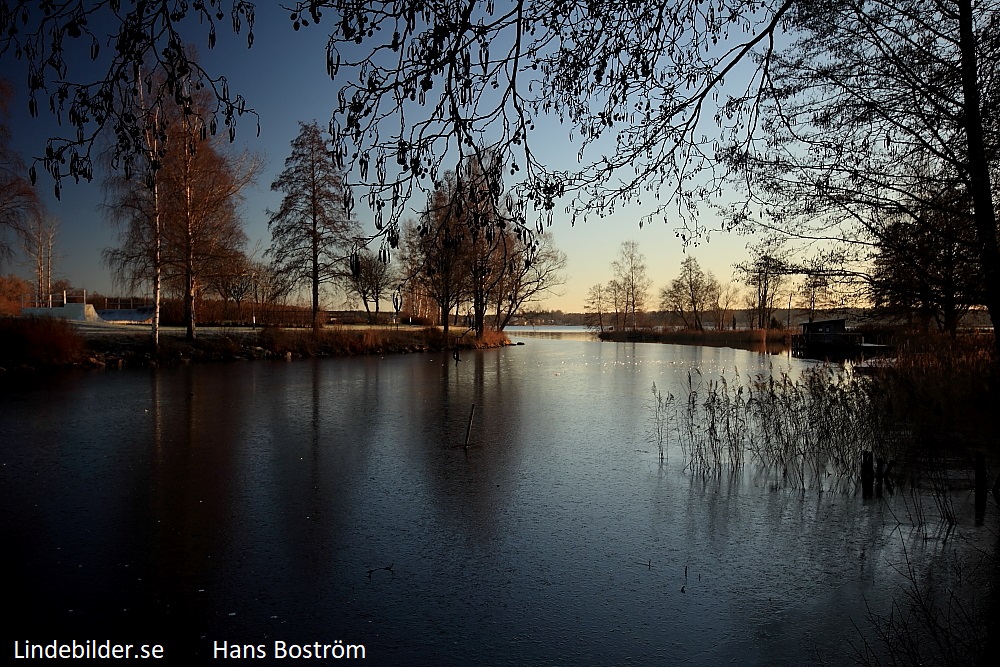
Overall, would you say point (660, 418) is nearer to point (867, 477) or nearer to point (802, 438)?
point (802, 438)

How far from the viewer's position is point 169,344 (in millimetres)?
25359

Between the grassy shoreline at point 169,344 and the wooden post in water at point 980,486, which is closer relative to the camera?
the wooden post in water at point 980,486

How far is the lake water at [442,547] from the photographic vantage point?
3920 millimetres

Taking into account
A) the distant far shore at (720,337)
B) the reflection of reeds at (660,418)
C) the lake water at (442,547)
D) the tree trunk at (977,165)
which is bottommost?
the lake water at (442,547)

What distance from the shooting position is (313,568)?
484 centimetres

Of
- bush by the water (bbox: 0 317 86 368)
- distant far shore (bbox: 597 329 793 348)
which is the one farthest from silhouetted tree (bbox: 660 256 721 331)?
bush by the water (bbox: 0 317 86 368)

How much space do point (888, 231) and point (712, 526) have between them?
4.71 metres

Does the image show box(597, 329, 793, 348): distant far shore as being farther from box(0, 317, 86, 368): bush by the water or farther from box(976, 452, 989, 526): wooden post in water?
box(0, 317, 86, 368): bush by the water

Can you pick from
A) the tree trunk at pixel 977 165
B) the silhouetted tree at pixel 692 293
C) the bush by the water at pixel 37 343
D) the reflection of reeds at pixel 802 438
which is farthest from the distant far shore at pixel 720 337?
the bush by the water at pixel 37 343

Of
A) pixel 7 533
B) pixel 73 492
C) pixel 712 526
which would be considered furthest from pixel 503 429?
pixel 7 533

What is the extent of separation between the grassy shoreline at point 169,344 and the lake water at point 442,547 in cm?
1205

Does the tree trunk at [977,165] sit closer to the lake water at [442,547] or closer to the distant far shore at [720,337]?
the lake water at [442,547]

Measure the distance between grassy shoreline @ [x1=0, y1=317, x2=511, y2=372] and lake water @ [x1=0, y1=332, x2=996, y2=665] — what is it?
39.5 feet

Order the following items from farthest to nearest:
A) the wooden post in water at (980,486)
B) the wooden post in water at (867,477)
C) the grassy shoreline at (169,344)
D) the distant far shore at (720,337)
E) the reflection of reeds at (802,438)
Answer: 1. the distant far shore at (720,337)
2. the grassy shoreline at (169,344)
3. the reflection of reeds at (802,438)
4. the wooden post in water at (867,477)
5. the wooden post in water at (980,486)
